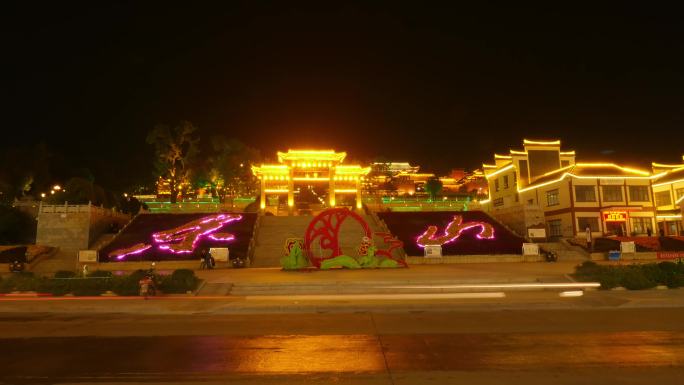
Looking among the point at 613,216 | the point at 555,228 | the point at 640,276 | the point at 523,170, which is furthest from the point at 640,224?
the point at 640,276

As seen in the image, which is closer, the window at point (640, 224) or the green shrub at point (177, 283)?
the green shrub at point (177, 283)

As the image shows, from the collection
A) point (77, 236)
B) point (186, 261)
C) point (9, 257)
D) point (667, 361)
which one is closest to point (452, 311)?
point (667, 361)

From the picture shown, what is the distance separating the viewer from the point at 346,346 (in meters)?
8.12

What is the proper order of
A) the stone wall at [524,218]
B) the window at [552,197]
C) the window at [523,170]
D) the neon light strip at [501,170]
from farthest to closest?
the neon light strip at [501,170] < the window at [523,170] < the window at [552,197] < the stone wall at [524,218]

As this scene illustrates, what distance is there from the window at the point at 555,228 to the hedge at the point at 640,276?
21.6 metres

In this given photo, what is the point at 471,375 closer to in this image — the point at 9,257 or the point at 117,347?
the point at 117,347

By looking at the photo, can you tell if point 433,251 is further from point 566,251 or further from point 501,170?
point 501,170

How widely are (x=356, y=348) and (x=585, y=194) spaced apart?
3533cm

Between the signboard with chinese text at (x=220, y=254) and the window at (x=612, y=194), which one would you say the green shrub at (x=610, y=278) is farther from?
the window at (x=612, y=194)

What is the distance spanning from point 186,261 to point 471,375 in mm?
23166

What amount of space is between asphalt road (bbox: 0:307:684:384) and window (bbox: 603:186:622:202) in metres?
28.4

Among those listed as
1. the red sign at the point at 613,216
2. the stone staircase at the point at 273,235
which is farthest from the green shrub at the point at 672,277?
the red sign at the point at 613,216

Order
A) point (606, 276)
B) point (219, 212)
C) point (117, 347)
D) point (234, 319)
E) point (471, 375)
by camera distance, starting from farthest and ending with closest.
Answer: point (219, 212) → point (606, 276) → point (234, 319) → point (117, 347) → point (471, 375)

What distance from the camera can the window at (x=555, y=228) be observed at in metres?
37.6
